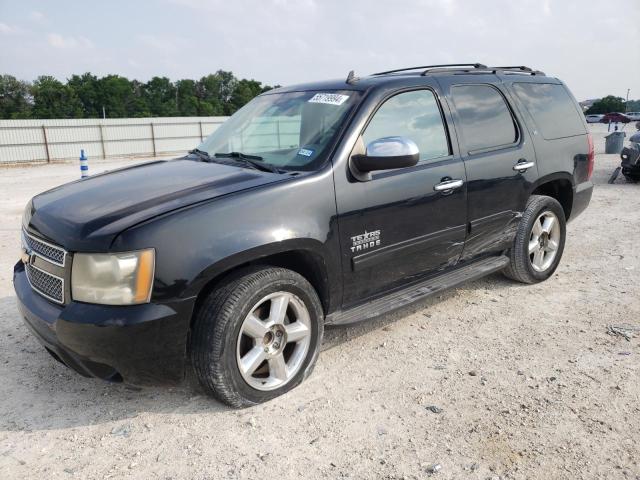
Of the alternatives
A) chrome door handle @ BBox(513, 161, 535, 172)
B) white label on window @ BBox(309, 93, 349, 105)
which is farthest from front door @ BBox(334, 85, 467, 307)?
chrome door handle @ BBox(513, 161, 535, 172)

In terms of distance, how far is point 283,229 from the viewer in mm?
2854

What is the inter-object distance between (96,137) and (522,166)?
2664cm

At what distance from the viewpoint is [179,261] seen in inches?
100

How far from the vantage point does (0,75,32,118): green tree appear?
54725 mm

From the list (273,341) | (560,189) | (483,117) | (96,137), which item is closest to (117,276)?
(273,341)

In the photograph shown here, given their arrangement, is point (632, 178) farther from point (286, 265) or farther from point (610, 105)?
point (610, 105)

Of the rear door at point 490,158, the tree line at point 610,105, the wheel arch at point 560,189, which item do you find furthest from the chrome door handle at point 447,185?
the tree line at point 610,105

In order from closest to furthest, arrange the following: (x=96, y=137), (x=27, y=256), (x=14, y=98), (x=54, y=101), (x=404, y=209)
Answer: (x=27, y=256) → (x=404, y=209) → (x=96, y=137) → (x=14, y=98) → (x=54, y=101)

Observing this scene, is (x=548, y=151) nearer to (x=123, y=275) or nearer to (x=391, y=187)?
(x=391, y=187)

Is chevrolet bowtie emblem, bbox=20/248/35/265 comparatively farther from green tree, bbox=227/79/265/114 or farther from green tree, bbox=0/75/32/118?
green tree, bbox=227/79/265/114

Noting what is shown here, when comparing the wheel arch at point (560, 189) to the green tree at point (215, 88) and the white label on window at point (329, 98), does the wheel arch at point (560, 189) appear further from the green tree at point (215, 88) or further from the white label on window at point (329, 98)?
the green tree at point (215, 88)

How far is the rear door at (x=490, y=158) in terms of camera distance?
3.91 metres

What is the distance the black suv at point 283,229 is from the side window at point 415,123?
0.5 inches

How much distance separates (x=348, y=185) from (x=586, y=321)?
2285 millimetres
